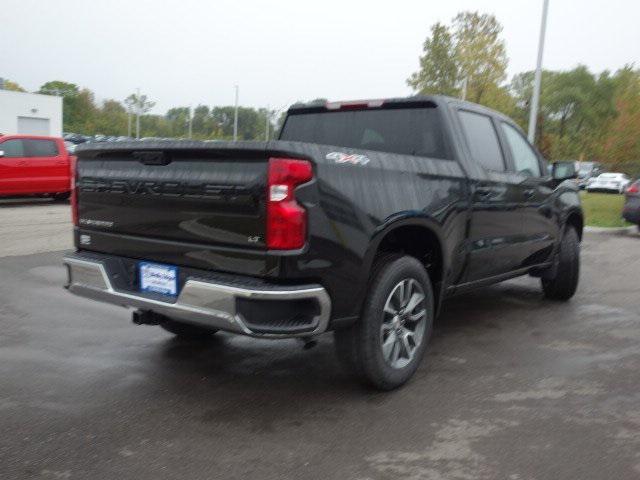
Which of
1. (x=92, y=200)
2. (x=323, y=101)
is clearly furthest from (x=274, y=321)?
(x=323, y=101)

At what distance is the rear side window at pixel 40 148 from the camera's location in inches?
566

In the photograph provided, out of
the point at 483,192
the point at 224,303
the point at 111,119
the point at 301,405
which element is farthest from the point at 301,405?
the point at 111,119

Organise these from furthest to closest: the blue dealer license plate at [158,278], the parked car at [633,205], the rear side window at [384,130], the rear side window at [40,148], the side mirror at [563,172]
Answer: the rear side window at [40,148]
the parked car at [633,205]
the side mirror at [563,172]
the rear side window at [384,130]
the blue dealer license plate at [158,278]

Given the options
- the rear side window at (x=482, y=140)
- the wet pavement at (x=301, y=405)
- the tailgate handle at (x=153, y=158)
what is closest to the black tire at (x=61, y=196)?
the wet pavement at (x=301, y=405)

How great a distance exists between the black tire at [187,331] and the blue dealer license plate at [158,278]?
1.16 metres

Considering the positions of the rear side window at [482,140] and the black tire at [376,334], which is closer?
the black tire at [376,334]

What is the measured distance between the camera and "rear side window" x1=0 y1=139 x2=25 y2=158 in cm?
1391

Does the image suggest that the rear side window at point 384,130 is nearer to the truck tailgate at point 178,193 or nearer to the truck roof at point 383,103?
the truck roof at point 383,103

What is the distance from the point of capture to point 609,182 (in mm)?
35812

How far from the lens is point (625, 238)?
12.6 meters

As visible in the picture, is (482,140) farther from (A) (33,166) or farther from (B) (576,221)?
(A) (33,166)

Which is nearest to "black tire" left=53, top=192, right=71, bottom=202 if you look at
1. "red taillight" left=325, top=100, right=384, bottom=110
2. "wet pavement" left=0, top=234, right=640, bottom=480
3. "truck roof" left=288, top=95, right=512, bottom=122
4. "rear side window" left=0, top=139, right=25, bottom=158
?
"rear side window" left=0, top=139, right=25, bottom=158

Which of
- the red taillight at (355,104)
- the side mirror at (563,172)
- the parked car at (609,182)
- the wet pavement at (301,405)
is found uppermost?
the red taillight at (355,104)

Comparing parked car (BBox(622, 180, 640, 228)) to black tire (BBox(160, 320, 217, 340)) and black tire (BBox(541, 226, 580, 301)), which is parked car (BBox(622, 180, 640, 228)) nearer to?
black tire (BBox(541, 226, 580, 301))
